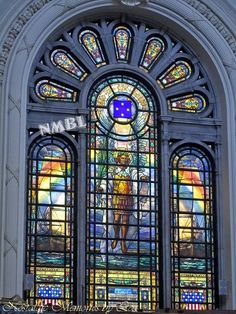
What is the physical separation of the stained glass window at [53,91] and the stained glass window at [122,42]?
1619 mm

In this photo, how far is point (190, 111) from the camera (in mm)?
27125

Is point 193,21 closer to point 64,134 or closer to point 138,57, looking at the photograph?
point 138,57

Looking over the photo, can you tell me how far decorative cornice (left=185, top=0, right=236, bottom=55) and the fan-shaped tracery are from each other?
101 centimetres

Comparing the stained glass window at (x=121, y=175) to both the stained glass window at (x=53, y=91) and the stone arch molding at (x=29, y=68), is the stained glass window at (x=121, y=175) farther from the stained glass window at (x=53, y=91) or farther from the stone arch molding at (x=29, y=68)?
the stone arch molding at (x=29, y=68)

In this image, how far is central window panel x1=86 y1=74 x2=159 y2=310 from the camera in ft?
83.6

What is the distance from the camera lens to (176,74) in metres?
27.3

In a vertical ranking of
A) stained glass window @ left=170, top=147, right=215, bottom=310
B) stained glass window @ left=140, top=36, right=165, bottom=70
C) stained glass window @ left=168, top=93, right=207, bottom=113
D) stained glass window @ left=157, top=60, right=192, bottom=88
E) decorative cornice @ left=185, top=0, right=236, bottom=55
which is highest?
decorative cornice @ left=185, top=0, right=236, bottom=55

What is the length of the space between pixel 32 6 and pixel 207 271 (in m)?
7.81

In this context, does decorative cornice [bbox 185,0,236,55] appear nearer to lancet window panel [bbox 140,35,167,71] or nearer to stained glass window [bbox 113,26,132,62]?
lancet window panel [bbox 140,35,167,71]

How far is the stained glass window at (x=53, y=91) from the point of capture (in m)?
26.2

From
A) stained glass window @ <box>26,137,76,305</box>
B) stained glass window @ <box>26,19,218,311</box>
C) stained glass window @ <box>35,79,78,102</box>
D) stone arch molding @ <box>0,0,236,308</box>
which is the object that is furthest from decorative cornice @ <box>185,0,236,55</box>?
stained glass window @ <box>26,137,76,305</box>

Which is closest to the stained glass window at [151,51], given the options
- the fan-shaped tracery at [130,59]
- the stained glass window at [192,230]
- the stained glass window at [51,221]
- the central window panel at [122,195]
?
the fan-shaped tracery at [130,59]

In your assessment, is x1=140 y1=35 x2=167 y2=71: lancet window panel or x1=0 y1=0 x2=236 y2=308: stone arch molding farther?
x1=140 y1=35 x2=167 y2=71: lancet window panel

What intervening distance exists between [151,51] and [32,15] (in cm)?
340
